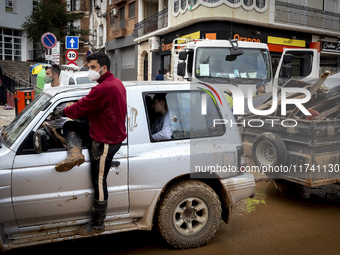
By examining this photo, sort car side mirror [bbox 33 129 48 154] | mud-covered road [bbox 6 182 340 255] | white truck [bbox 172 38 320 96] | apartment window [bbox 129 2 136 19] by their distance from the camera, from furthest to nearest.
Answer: apartment window [bbox 129 2 136 19]
white truck [bbox 172 38 320 96]
mud-covered road [bbox 6 182 340 255]
car side mirror [bbox 33 129 48 154]

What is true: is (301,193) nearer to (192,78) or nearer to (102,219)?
(102,219)

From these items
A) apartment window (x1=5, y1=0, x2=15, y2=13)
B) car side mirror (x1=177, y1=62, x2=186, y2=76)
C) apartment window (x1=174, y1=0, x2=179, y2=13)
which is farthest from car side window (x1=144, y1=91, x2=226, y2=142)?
apartment window (x1=5, y1=0, x2=15, y2=13)

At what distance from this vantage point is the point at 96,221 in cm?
352

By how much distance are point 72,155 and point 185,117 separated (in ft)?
4.47

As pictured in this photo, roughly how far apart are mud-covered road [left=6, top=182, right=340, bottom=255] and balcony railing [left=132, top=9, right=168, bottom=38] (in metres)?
21.1

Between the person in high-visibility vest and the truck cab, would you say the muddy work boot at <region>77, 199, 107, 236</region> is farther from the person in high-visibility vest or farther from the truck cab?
the person in high-visibility vest

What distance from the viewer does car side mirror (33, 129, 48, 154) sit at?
3.26 m

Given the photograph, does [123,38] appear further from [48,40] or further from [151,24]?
[48,40]

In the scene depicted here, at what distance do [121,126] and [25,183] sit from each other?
1.06 metres

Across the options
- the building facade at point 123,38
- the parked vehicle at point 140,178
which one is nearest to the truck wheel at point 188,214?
the parked vehicle at point 140,178

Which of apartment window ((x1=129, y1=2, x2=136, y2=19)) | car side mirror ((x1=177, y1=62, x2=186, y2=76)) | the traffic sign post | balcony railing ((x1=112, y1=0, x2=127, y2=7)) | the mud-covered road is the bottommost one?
the mud-covered road

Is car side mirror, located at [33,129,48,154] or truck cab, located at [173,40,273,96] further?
truck cab, located at [173,40,273,96]

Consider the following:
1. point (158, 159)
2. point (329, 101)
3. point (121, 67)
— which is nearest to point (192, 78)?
point (329, 101)

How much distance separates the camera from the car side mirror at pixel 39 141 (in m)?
3.26
